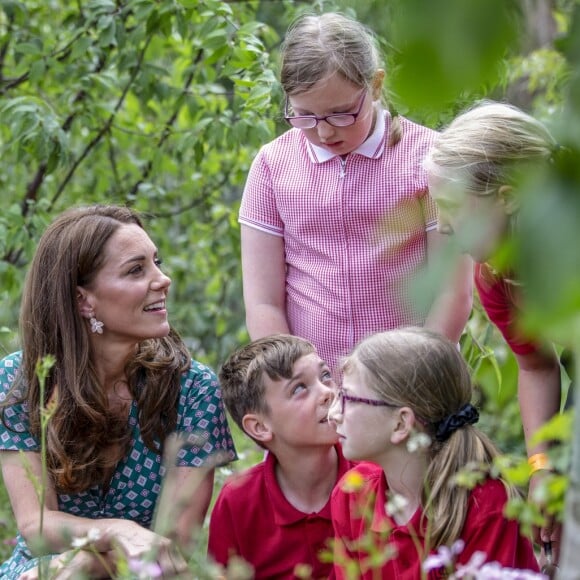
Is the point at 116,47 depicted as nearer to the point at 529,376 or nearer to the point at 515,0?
the point at 529,376

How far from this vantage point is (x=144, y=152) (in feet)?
14.0

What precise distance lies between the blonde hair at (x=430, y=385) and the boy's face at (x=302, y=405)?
0.25 m

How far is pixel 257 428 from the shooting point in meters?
2.32

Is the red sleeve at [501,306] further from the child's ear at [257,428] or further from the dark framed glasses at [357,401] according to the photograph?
the child's ear at [257,428]

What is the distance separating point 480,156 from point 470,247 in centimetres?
134

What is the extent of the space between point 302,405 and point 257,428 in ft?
0.43

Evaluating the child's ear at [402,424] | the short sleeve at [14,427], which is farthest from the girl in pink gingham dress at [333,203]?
the short sleeve at [14,427]

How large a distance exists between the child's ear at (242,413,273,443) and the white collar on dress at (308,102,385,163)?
64 centimetres

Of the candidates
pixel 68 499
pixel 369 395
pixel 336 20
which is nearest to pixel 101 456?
pixel 68 499

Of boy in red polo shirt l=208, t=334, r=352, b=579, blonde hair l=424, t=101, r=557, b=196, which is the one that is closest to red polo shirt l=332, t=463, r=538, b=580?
boy in red polo shirt l=208, t=334, r=352, b=579

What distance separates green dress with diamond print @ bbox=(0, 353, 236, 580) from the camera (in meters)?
2.34

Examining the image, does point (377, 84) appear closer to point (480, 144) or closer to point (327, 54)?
point (327, 54)

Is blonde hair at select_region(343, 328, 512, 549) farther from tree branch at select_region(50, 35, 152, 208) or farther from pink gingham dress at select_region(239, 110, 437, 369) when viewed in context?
tree branch at select_region(50, 35, 152, 208)

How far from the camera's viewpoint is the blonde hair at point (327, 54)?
2.25 metres
